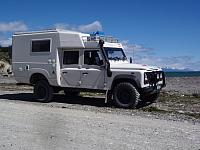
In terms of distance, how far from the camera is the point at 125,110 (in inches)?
527

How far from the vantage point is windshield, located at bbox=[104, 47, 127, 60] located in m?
14.6

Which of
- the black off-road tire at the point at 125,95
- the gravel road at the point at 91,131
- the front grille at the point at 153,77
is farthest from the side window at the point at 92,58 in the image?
the gravel road at the point at 91,131

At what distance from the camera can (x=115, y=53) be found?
1508 cm

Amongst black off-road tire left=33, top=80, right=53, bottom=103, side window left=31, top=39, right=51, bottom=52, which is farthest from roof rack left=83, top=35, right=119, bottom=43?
black off-road tire left=33, top=80, right=53, bottom=103

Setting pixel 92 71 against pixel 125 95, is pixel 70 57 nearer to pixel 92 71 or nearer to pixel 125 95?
pixel 92 71

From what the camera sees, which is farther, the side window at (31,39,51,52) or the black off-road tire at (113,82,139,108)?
the side window at (31,39,51,52)

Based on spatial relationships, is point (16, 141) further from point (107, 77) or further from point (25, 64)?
point (25, 64)

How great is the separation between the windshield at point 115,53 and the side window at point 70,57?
53.1 inches

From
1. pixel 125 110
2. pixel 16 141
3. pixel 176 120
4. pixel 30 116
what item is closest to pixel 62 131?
pixel 16 141

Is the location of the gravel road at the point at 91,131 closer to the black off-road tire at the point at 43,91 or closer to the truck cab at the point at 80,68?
the truck cab at the point at 80,68

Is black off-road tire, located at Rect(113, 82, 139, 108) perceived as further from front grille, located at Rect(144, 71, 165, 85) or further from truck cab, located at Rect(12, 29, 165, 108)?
front grille, located at Rect(144, 71, 165, 85)

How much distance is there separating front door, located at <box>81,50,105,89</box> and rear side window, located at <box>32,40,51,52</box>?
5.95 feet

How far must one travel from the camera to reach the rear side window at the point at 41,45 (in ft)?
51.3

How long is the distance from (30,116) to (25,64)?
5.34 meters
